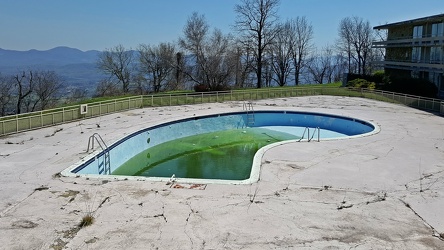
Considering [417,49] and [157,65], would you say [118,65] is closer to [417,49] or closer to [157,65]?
[157,65]

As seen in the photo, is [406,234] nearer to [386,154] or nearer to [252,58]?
[386,154]

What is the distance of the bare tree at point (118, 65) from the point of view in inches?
2103

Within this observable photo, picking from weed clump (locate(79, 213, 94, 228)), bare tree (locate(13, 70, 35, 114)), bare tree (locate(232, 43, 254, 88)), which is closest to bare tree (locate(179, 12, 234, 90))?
bare tree (locate(232, 43, 254, 88))

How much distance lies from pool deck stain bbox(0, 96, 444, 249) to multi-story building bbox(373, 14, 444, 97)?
23.8 metres

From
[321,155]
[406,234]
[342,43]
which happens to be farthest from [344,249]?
[342,43]

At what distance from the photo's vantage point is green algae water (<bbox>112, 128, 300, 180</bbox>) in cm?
1328

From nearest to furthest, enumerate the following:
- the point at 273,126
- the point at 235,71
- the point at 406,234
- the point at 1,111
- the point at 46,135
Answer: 1. the point at 406,234
2. the point at 46,135
3. the point at 273,126
4. the point at 1,111
5. the point at 235,71

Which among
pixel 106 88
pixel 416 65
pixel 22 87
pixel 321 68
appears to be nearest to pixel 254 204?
pixel 416 65

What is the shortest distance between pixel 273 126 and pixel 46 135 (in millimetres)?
13749

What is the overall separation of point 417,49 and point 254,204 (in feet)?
123

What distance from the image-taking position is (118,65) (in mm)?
55531

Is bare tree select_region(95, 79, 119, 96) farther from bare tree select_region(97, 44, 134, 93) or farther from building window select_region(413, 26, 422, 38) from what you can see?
building window select_region(413, 26, 422, 38)

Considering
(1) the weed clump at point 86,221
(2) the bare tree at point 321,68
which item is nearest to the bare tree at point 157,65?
(2) the bare tree at point 321,68

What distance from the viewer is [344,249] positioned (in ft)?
21.4
